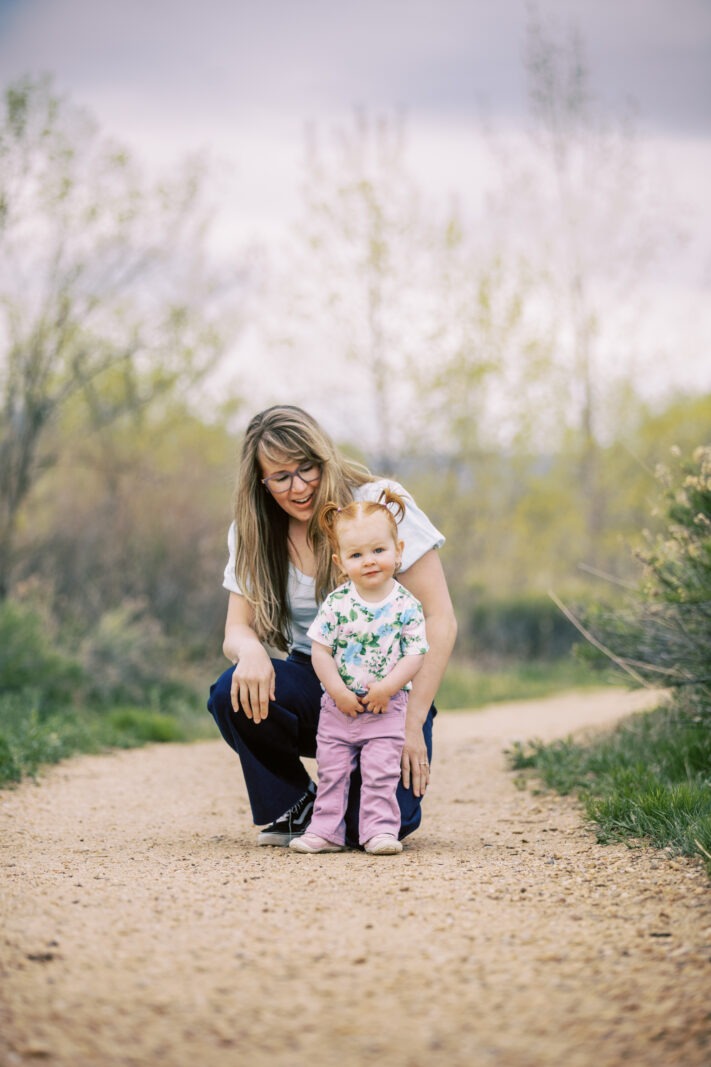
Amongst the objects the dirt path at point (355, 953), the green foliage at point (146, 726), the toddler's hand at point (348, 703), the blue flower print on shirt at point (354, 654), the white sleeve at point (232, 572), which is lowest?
the green foliage at point (146, 726)

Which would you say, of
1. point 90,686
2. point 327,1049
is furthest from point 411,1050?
point 90,686

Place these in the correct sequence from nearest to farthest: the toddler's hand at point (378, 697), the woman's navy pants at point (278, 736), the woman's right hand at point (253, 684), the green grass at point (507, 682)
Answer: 1. the toddler's hand at point (378, 697)
2. the woman's right hand at point (253, 684)
3. the woman's navy pants at point (278, 736)
4. the green grass at point (507, 682)

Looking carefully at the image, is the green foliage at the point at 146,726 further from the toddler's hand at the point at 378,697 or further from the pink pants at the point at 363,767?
the toddler's hand at the point at 378,697

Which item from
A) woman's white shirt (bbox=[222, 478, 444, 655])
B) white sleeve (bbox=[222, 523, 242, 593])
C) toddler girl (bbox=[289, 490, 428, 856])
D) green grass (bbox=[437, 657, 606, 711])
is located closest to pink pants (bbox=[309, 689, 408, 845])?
toddler girl (bbox=[289, 490, 428, 856])

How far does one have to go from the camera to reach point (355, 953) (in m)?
2.33

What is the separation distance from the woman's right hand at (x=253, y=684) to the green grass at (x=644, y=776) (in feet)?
4.00

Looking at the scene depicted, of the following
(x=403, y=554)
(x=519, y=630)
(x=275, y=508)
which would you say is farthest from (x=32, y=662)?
(x=519, y=630)

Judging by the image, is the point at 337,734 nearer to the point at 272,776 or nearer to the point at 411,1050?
the point at 272,776

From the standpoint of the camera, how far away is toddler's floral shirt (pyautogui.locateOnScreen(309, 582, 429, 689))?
3.50 metres

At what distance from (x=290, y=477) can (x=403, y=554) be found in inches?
19.7

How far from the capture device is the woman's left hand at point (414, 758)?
3541 mm

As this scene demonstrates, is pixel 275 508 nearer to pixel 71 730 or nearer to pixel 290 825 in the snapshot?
pixel 290 825

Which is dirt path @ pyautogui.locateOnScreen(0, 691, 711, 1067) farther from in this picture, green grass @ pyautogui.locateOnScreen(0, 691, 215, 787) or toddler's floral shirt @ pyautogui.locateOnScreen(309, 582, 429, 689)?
green grass @ pyautogui.locateOnScreen(0, 691, 215, 787)

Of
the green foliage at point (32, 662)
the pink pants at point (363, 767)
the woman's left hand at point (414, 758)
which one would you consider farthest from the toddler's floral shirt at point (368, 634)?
the green foliage at point (32, 662)
